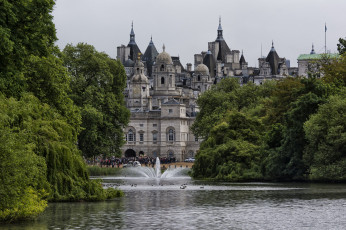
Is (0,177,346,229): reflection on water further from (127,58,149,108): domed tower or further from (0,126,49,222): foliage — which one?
(127,58,149,108): domed tower

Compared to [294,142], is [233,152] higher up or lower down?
lower down

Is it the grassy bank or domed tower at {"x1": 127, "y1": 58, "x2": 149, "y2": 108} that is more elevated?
domed tower at {"x1": 127, "y1": 58, "x2": 149, "y2": 108}

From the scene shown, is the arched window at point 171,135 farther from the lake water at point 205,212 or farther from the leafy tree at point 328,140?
the lake water at point 205,212

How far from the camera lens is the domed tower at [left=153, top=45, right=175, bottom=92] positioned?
186m

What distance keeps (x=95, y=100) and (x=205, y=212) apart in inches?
1459

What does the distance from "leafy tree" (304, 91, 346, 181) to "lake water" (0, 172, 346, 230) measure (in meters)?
9.04

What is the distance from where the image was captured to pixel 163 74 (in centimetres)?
18562

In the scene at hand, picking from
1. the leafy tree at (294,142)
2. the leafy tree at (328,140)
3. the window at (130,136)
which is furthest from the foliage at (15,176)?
the window at (130,136)

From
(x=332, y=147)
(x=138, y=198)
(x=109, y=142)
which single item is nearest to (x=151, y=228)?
(x=138, y=198)

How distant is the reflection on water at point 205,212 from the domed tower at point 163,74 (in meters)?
141

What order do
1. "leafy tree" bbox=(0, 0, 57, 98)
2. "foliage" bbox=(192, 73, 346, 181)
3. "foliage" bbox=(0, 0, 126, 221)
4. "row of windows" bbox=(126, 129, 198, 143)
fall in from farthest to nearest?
"row of windows" bbox=(126, 129, 198, 143)
"foliage" bbox=(192, 73, 346, 181)
"leafy tree" bbox=(0, 0, 57, 98)
"foliage" bbox=(0, 0, 126, 221)

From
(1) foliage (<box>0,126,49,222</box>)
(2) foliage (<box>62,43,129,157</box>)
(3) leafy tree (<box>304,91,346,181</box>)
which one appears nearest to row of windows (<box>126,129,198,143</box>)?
(2) foliage (<box>62,43,129,157</box>)

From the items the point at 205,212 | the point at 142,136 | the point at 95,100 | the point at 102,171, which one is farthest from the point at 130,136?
the point at 205,212

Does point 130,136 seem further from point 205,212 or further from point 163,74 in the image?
point 205,212
